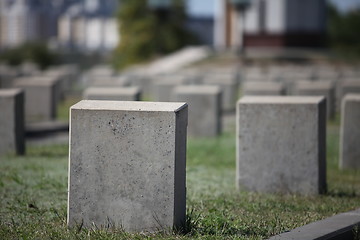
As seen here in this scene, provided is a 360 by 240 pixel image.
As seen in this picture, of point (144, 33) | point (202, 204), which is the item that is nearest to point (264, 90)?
point (202, 204)

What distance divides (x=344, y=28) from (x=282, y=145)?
115983 mm

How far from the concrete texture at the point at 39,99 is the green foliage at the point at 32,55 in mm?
62112

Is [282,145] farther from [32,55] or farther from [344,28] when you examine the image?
[344,28]

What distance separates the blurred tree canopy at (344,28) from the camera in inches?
4476

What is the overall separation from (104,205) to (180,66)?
60.8 m

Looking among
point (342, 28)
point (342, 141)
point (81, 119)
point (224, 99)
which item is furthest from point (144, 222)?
point (342, 28)

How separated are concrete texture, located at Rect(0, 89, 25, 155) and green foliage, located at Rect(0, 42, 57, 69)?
231 ft

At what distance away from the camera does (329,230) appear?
7.95 metres

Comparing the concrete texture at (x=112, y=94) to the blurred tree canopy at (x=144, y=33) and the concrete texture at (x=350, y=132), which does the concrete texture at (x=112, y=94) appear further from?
the blurred tree canopy at (x=144, y=33)

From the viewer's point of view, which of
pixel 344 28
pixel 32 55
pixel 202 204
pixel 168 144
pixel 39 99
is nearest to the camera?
pixel 168 144

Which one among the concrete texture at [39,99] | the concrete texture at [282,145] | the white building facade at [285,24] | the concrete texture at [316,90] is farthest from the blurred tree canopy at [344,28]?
the concrete texture at [282,145]

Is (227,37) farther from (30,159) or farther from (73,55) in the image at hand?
(30,159)

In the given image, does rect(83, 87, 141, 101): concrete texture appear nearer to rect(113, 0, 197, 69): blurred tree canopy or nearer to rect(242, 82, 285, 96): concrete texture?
rect(242, 82, 285, 96): concrete texture

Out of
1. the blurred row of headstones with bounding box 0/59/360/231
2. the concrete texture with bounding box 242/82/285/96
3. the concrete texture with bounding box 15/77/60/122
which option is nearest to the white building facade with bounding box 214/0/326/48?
the concrete texture with bounding box 15/77/60/122
